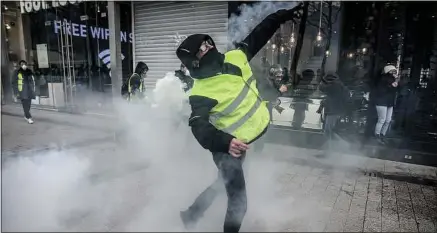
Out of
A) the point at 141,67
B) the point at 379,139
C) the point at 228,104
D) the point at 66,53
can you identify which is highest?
the point at 66,53

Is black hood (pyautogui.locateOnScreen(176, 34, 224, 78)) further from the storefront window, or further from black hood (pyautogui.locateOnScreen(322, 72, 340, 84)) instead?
black hood (pyautogui.locateOnScreen(322, 72, 340, 84))

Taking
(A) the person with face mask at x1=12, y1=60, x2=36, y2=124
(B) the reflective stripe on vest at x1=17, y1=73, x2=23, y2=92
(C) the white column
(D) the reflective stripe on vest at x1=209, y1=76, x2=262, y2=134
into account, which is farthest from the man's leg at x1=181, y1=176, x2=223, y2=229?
(B) the reflective stripe on vest at x1=17, y1=73, x2=23, y2=92

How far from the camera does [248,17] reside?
2.58 m

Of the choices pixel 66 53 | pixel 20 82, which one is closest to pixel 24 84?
pixel 20 82

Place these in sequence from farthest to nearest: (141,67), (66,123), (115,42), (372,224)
A: (66,123), (115,42), (141,67), (372,224)

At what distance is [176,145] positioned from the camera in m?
4.02

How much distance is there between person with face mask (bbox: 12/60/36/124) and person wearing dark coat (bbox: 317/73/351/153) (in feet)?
9.73

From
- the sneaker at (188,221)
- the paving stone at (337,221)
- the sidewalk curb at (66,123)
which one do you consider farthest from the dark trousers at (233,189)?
the sidewalk curb at (66,123)

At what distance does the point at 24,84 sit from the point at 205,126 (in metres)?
2.75

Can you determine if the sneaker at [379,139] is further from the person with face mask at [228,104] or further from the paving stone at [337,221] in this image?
the person with face mask at [228,104]

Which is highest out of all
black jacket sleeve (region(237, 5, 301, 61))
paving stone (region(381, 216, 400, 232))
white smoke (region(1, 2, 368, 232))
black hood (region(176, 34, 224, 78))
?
black jacket sleeve (region(237, 5, 301, 61))

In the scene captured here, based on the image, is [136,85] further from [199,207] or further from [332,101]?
[332,101]

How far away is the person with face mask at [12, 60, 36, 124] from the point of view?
2975mm

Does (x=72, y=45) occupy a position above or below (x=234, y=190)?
above
